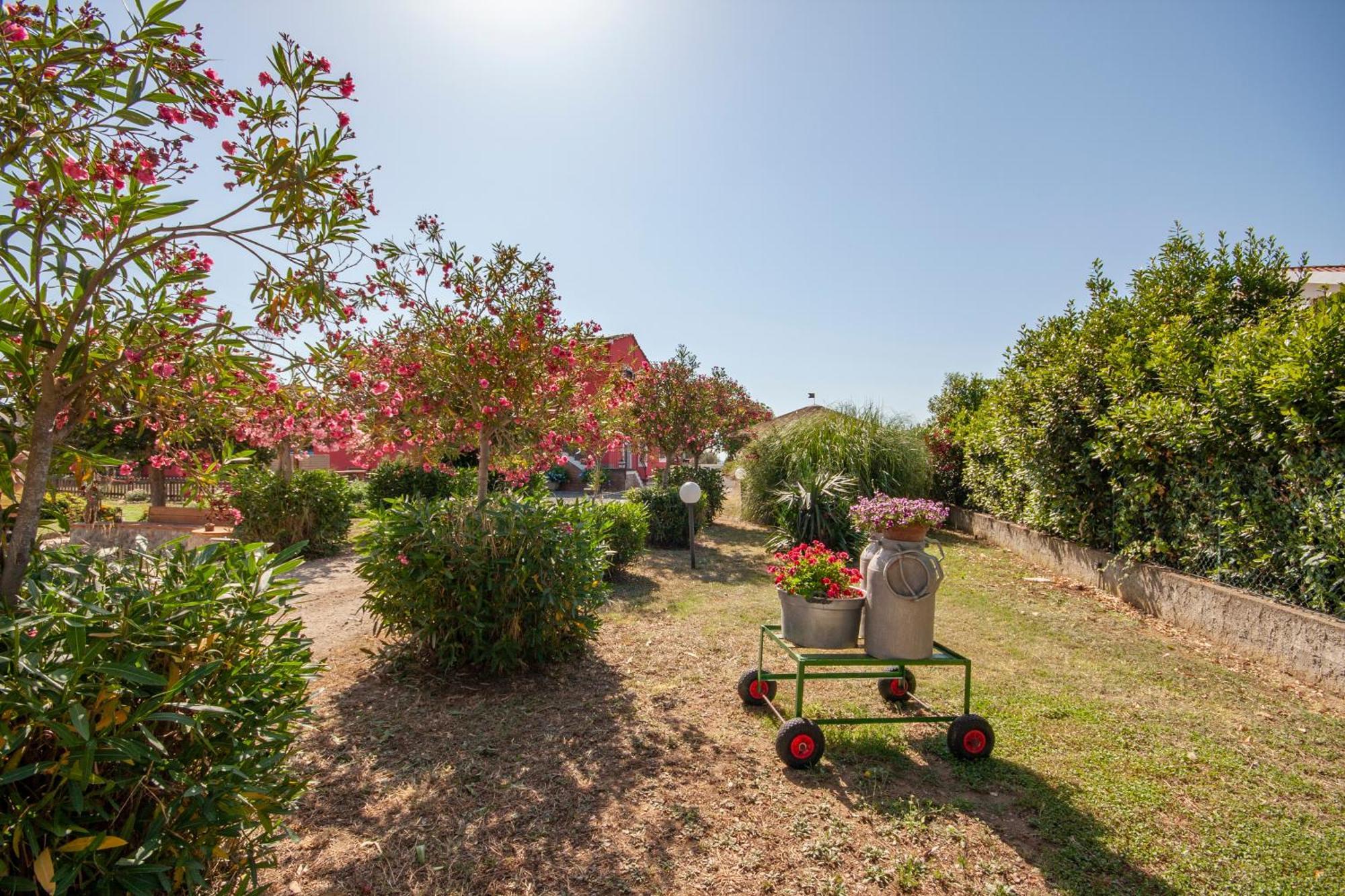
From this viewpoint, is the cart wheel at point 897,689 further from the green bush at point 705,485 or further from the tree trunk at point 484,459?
the green bush at point 705,485

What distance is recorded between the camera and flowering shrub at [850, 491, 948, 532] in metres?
3.53

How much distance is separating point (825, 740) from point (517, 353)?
362 cm

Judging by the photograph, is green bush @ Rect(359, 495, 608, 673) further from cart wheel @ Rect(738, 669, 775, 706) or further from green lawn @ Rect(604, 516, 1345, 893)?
green lawn @ Rect(604, 516, 1345, 893)

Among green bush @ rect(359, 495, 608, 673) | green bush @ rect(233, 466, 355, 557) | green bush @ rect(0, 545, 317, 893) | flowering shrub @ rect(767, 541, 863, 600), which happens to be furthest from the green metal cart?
green bush @ rect(233, 466, 355, 557)

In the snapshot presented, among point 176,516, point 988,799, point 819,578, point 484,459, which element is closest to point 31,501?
point 819,578

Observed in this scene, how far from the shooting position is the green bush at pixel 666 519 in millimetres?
11289

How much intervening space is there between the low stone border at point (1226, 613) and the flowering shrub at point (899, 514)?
138 inches

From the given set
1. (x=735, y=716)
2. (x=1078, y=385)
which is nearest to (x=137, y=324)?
(x=735, y=716)

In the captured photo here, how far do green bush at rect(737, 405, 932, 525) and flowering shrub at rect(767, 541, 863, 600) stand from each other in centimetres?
707

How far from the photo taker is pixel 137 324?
2.08 meters

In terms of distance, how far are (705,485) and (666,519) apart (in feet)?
9.19

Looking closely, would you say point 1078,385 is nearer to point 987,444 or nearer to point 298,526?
point 987,444

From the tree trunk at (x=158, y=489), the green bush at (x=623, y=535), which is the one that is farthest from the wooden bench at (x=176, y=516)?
the green bush at (x=623, y=535)

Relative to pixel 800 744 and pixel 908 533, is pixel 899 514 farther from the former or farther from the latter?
pixel 800 744
